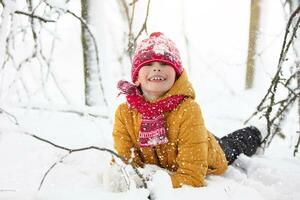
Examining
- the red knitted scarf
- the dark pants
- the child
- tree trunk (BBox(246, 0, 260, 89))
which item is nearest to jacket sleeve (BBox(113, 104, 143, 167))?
the child

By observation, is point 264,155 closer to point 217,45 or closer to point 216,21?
point 217,45

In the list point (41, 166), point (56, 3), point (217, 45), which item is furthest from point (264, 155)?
point (217, 45)

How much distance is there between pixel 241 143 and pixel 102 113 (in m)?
1.50

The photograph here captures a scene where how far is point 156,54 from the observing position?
9.03 ft

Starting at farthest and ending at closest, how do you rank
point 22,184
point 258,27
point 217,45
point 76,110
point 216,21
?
point 216,21 → point 217,45 → point 258,27 → point 76,110 → point 22,184

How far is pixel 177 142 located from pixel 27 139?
4.71 feet

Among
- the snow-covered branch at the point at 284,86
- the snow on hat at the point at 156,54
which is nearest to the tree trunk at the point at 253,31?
the snow-covered branch at the point at 284,86

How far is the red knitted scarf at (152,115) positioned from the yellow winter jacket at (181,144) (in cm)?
4

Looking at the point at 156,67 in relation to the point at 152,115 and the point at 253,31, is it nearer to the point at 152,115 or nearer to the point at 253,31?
the point at 152,115

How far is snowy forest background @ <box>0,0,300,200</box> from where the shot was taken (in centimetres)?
227

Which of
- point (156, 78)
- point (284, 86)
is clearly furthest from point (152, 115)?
point (284, 86)

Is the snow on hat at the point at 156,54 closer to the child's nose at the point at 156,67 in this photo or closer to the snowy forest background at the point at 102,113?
the child's nose at the point at 156,67

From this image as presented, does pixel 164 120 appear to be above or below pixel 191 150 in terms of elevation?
above

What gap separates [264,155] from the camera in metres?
3.61
